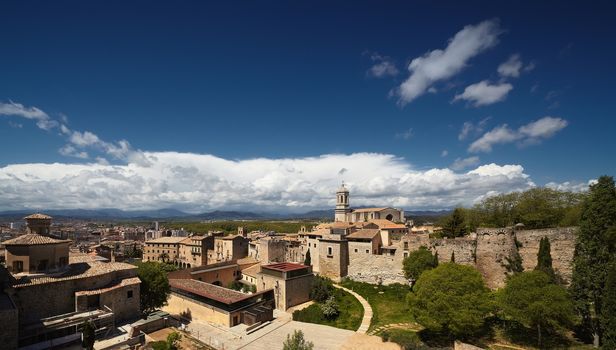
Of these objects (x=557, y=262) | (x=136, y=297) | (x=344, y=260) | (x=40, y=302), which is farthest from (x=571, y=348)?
(x=40, y=302)

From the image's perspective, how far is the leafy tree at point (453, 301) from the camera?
64.5ft

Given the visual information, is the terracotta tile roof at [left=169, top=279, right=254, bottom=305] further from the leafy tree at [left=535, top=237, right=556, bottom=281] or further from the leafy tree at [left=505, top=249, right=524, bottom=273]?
the leafy tree at [left=535, top=237, right=556, bottom=281]

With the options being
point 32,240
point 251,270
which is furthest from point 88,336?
point 251,270

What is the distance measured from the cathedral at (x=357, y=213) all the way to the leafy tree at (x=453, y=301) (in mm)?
45016

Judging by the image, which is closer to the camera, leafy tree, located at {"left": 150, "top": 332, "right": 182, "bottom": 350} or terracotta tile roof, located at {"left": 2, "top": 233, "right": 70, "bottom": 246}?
leafy tree, located at {"left": 150, "top": 332, "right": 182, "bottom": 350}

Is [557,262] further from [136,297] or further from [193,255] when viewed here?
[193,255]

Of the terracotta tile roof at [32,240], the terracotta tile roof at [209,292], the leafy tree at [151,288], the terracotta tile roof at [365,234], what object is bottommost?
the terracotta tile roof at [209,292]

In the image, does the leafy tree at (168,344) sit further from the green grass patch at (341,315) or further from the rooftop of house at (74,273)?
the green grass patch at (341,315)

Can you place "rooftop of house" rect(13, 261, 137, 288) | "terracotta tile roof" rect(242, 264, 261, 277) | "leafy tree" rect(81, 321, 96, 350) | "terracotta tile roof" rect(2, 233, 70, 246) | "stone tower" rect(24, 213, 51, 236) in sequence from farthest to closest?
"terracotta tile roof" rect(242, 264, 261, 277), "stone tower" rect(24, 213, 51, 236), "terracotta tile roof" rect(2, 233, 70, 246), "rooftop of house" rect(13, 261, 137, 288), "leafy tree" rect(81, 321, 96, 350)

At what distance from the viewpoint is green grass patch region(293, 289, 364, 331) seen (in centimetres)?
2688

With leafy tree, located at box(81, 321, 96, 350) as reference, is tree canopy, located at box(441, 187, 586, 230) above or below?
above

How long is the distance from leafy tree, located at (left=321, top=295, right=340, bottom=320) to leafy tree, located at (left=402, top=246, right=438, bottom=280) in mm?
8790

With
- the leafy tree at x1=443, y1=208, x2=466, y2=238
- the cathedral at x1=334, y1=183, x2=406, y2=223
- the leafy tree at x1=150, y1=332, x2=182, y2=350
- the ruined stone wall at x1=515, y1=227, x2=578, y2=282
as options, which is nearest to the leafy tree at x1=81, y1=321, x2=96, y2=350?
the leafy tree at x1=150, y1=332, x2=182, y2=350

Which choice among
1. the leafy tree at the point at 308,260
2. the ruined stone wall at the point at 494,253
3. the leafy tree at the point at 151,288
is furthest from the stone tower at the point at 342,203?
the leafy tree at the point at 151,288
